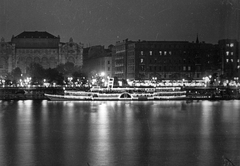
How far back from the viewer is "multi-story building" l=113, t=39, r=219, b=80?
109 m

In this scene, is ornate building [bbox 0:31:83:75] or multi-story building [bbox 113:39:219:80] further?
ornate building [bbox 0:31:83:75]

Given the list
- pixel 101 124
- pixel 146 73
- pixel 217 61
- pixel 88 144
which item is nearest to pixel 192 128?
pixel 101 124

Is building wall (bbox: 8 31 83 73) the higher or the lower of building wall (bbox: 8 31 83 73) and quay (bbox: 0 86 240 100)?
the higher

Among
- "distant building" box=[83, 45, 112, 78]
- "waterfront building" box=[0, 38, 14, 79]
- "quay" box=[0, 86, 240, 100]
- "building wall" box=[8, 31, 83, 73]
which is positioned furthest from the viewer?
"building wall" box=[8, 31, 83, 73]

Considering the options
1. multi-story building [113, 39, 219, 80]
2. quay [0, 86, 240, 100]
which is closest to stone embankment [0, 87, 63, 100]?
quay [0, 86, 240, 100]

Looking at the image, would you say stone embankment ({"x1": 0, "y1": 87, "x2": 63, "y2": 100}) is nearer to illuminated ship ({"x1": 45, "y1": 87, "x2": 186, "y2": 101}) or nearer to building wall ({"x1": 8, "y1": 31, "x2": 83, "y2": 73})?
illuminated ship ({"x1": 45, "y1": 87, "x2": 186, "y2": 101})

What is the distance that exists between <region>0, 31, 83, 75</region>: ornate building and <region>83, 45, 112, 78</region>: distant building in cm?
409

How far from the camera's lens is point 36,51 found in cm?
14600

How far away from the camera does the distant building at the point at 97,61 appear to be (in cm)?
13088

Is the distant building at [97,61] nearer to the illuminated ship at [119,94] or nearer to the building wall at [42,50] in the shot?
the building wall at [42,50]

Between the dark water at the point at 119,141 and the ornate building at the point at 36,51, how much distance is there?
10834 cm

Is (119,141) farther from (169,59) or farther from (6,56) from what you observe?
(6,56)

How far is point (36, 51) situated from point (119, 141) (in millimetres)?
124321

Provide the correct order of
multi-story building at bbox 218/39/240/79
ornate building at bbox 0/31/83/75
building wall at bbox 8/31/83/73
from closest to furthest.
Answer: multi-story building at bbox 218/39/240/79 → ornate building at bbox 0/31/83/75 → building wall at bbox 8/31/83/73
